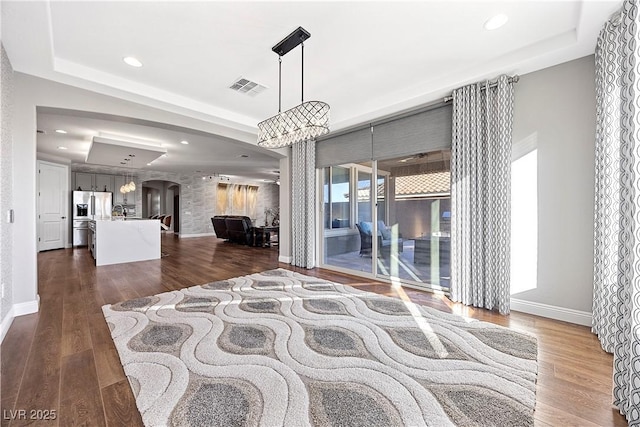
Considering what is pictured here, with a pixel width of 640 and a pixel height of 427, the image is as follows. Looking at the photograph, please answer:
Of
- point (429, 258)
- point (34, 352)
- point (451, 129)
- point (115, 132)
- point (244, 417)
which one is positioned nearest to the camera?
Answer: point (244, 417)

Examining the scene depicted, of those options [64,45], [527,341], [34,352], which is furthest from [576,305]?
[64,45]

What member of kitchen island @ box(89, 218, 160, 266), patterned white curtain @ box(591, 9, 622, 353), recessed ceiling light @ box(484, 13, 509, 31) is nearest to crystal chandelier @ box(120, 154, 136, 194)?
kitchen island @ box(89, 218, 160, 266)

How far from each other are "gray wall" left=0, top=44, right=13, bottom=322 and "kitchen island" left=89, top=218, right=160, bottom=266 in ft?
9.96

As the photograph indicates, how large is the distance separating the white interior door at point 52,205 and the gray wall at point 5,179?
20.3ft

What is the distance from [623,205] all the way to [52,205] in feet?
35.5

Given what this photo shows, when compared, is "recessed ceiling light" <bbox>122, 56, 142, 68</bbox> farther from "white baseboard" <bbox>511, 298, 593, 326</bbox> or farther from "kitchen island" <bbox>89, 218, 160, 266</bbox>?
"white baseboard" <bbox>511, 298, 593, 326</bbox>

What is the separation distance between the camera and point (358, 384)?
1.61m

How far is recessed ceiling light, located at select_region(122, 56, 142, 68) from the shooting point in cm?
271

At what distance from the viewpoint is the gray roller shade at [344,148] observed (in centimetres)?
430

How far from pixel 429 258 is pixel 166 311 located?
3.32m

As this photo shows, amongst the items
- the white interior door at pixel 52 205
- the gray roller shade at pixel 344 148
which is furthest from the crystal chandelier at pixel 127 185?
the gray roller shade at pixel 344 148

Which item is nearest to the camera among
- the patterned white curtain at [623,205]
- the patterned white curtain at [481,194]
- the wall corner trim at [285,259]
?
the patterned white curtain at [623,205]

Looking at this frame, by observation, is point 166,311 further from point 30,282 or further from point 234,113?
point 234,113

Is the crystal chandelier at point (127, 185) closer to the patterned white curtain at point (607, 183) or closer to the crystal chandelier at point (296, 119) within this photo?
the crystal chandelier at point (296, 119)
